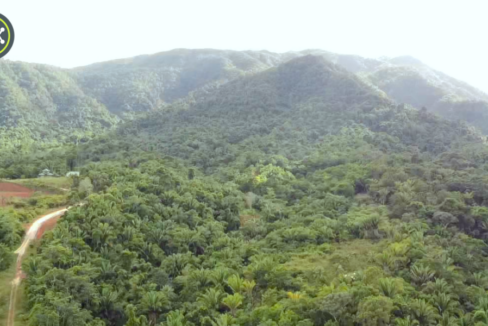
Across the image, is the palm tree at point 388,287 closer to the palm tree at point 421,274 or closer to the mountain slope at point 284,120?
the palm tree at point 421,274

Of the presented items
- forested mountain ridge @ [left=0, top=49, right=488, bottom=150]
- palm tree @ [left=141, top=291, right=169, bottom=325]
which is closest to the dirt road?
palm tree @ [left=141, top=291, right=169, bottom=325]

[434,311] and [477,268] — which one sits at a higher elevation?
[434,311]

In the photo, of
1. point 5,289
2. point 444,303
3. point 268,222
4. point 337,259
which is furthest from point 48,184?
point 444,303

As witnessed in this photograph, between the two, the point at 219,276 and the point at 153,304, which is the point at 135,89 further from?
the point at 153,304

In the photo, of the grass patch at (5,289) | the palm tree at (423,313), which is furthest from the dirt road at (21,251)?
the palm tree at (423,313)

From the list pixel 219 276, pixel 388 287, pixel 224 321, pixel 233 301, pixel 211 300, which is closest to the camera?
pixel 224 321

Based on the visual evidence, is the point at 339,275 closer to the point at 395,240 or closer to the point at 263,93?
the point at 395,240

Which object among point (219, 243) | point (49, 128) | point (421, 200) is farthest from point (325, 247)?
point (49, 128)
